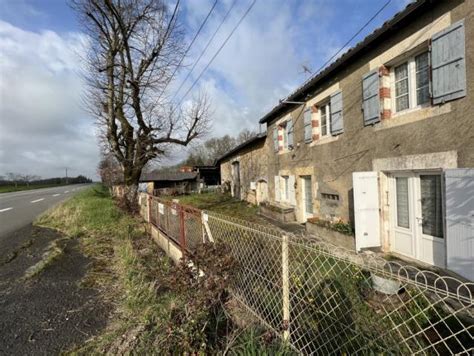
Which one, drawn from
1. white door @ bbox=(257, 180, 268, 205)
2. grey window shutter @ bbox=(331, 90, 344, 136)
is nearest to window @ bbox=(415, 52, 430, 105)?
grey window shutter @ bbox=(331, 90, 344, 136)

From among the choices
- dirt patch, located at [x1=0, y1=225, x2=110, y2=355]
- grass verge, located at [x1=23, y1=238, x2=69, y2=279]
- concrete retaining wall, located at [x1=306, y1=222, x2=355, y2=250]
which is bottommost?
concrete retaining wall, located at [x1=306, y1=222, x2=355, y2=250]

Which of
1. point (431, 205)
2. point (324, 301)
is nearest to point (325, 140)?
point (431, 205)

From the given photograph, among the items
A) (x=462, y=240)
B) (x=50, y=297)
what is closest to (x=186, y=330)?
(x=50, y=297)

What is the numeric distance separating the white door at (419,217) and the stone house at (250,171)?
8571 millimetres

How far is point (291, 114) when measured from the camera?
36.6ft

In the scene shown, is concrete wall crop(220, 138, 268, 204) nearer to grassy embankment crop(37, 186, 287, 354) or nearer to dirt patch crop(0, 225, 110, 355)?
grassy embankment crop(37, 186, 287, 354)

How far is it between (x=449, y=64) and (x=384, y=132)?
1.81m

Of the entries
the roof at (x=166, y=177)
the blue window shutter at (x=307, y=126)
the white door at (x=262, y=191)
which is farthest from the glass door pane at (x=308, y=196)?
the roof at (x=166, y=177)

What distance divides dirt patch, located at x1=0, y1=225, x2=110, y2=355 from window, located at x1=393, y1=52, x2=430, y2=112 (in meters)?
6.82

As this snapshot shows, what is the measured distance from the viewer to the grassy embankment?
2357mm

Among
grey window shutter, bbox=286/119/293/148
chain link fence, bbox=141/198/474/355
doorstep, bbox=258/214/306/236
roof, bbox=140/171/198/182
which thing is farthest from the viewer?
roof, bbox=140/171/198/182

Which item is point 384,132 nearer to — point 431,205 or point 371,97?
point 371,97

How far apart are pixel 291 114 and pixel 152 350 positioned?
1022 cm

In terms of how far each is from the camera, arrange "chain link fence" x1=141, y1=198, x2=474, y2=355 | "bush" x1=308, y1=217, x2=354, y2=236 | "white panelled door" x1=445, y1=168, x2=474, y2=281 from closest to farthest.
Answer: "chain link fence" x1=141, y1=198, x2=474, y2=355, "white panelled door" x1=445, y1=168, x2=474, y2=281, "bush" x1=308, y1=217, x2=354, y2=236
